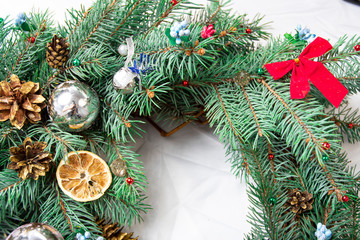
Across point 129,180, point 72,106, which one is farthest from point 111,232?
point 72,106

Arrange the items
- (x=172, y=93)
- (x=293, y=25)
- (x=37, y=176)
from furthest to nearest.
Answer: (x=293, y=25) < (x=172, y=93) < (x=37, y=176)

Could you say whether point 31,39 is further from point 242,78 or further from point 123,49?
point 242,78

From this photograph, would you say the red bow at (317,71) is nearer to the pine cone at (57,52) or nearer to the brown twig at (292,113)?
the brown twig at (292,113)

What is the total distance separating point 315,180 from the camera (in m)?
0.65

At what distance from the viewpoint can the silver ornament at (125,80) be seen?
0.59m

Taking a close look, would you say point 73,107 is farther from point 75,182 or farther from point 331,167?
point 331,167

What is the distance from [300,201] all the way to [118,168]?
1.11 ft

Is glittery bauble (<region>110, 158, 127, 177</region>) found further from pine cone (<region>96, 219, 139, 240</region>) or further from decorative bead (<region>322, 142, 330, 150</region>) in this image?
decorative bead (<region>322, 142, 330, 150</region>)

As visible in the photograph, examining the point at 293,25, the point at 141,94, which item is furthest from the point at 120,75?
the point at 293,25

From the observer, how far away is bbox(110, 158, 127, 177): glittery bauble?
0.62 metres

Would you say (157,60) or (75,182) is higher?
(157,60)

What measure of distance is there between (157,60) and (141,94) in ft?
0.22

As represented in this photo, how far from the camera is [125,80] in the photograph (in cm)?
59

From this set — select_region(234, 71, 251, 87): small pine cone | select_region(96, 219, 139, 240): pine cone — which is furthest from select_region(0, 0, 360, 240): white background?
select_region(234, 71, 251, 87): small pine cone
